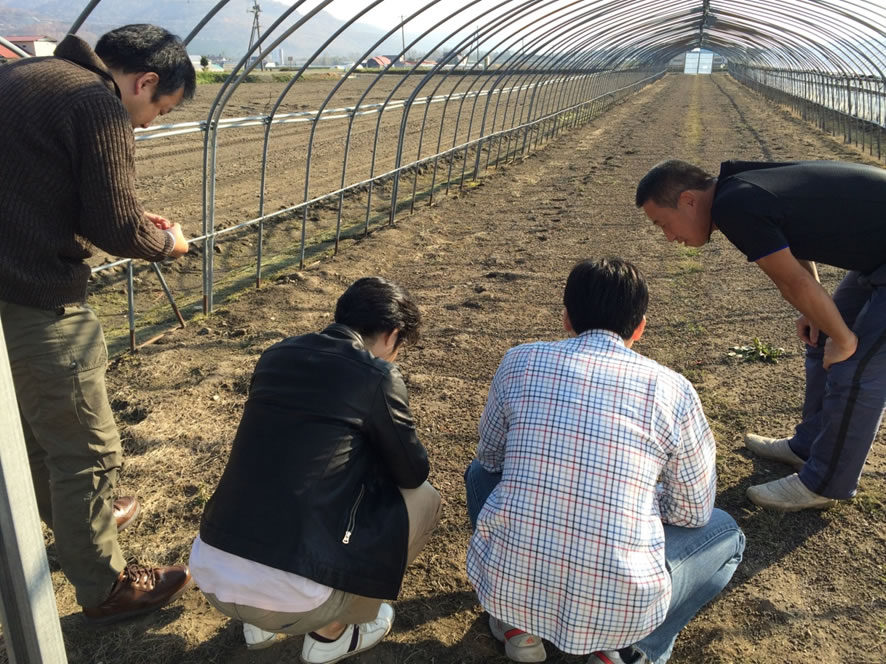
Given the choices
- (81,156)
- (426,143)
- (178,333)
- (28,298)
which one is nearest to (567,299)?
(81,156)

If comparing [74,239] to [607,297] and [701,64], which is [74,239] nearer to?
[607,297]

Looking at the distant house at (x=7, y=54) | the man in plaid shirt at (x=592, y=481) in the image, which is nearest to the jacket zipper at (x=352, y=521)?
the man in plaid shirt at (x=592, y=481)

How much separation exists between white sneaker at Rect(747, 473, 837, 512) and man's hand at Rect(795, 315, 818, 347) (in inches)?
24.0

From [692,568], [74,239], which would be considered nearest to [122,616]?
[74,239]

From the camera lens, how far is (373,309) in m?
2.09

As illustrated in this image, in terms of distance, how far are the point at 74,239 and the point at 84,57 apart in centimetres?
55

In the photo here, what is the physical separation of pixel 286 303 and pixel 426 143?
35.0 feet

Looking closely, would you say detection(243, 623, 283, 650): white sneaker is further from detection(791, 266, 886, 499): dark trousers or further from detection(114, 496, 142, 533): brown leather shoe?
detection(791, 266, 886, 499): dark trousers

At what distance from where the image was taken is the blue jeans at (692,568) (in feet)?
6.63

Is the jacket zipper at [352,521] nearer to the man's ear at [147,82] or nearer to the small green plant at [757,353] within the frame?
the man's ear at [147,82]

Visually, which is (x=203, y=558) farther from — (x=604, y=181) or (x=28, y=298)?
(x=604, y=181)

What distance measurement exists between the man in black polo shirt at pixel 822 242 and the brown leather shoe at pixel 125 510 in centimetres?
258

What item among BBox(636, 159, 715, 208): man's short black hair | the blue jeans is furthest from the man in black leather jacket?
BBox(636, 159, 715, 208): man's short black hair

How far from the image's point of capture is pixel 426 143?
15.3 m
